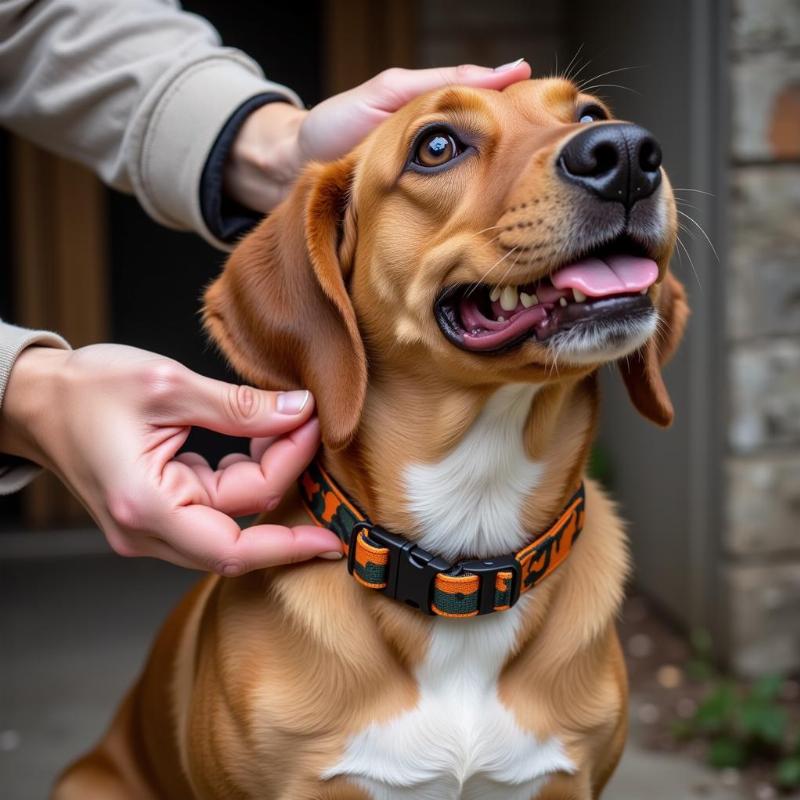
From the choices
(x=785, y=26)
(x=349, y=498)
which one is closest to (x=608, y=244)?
(x=349, y=498)

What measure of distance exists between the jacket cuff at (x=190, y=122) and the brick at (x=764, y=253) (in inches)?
69.2

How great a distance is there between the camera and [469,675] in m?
2.00

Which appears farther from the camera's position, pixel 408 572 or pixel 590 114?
pixel 590 114

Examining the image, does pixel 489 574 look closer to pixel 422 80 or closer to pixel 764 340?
pixel 422 80

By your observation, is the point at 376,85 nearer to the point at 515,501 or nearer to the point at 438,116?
the point at 438,116

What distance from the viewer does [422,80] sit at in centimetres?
233

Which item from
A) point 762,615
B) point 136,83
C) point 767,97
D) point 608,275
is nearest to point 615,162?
point 608,275

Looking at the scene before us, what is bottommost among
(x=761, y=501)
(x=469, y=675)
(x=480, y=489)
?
(x=761, y=501)

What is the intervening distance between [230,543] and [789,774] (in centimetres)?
203

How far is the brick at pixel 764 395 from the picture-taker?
3.73 metres

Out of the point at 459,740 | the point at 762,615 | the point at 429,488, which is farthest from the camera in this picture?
the point at 762,615

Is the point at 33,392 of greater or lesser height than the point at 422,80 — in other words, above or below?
below

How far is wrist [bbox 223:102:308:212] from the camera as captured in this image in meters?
2.51

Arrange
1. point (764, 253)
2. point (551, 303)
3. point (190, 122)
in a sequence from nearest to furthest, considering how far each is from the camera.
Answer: point (551, 303) < point (190, 122) < point (764, 253)
